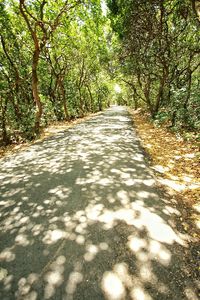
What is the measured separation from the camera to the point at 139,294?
2.39 meters

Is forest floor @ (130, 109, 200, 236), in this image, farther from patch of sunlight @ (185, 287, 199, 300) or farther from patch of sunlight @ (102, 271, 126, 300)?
patch of sunlight @ (102, 271, 126, 300)

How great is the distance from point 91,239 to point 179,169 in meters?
3.72

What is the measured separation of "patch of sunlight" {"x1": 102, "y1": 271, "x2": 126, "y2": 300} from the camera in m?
2.40

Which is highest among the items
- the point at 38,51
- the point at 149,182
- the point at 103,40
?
the point at 103,40

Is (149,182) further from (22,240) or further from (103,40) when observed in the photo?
(103,40)

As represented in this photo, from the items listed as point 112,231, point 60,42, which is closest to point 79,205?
point 112,231

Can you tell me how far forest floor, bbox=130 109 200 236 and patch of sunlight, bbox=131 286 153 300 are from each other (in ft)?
4.48

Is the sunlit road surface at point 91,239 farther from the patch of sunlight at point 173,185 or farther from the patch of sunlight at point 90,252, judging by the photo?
the patch of sunlight at point 173,185

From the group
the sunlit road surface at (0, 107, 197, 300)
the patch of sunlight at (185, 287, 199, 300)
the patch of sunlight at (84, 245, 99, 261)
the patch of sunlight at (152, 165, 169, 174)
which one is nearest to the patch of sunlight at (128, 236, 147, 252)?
the sunlit road surface at (0, 107, 197, 300)

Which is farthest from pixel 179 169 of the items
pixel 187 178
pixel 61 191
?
pixel 61 191

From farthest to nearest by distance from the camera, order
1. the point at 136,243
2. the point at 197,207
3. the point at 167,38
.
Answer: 1. the point at 167,38
2. the point at 197,207
3. the point at 136,243

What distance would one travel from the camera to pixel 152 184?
5.09m

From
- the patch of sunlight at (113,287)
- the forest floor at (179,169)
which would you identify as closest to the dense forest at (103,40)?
the forest floor at (179,169)

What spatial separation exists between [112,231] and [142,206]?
93cm
